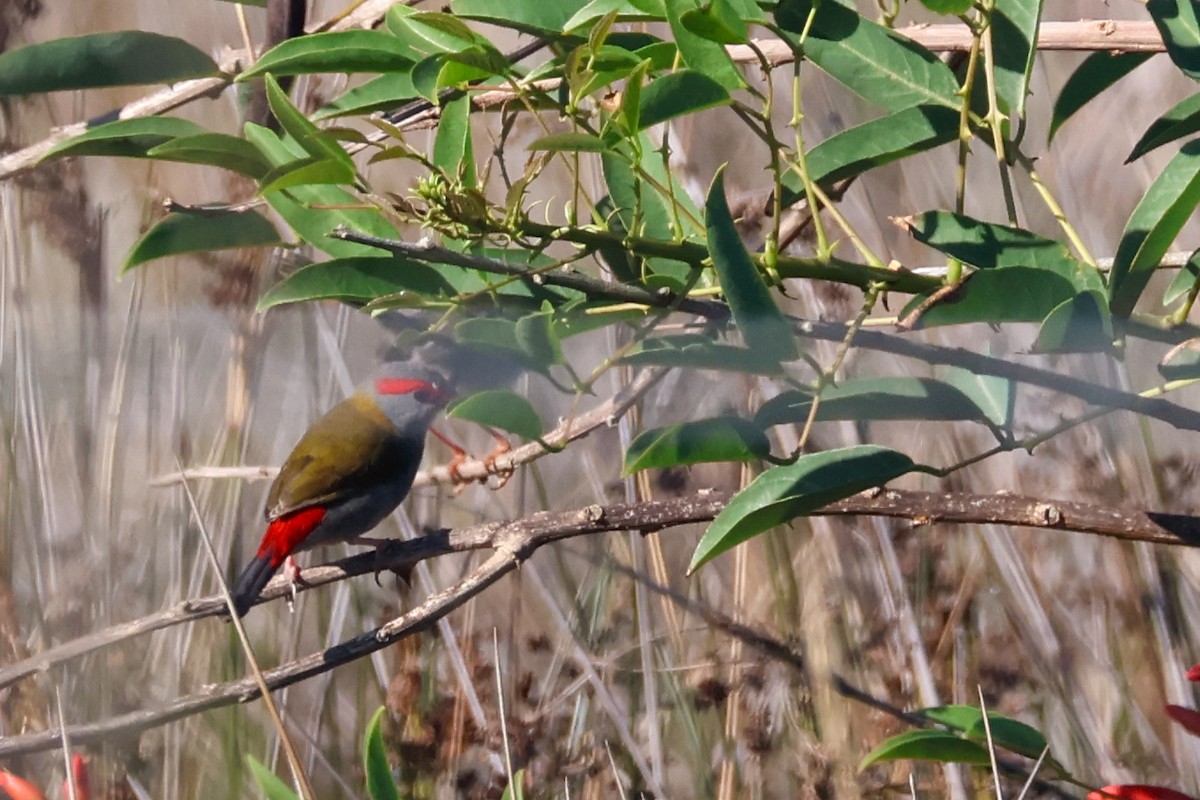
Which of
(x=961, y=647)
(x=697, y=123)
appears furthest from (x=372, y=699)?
(x=697, y=123)

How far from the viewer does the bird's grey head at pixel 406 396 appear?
117 cm

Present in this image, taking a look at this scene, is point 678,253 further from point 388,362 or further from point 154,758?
point 154,758

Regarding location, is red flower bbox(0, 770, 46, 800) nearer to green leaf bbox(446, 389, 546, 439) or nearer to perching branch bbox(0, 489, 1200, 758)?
perching branch bbox(0, 489, 1200, 758)

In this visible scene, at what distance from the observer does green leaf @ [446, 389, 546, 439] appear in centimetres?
60

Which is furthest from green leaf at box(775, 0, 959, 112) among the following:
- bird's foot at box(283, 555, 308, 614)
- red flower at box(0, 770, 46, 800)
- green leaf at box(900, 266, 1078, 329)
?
red flower at box(0, 770, 46, 800)

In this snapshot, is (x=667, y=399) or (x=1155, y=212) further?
(x=667, y=399)

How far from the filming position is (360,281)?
580 millimetres

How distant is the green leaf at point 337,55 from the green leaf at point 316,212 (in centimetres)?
3

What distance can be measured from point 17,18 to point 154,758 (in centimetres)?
103

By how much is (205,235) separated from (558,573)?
3.57 feet

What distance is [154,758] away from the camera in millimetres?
1600

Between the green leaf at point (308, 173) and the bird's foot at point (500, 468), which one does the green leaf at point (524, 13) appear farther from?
the bird's foot at point (500, 468)

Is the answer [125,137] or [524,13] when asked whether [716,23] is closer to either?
[524,13]

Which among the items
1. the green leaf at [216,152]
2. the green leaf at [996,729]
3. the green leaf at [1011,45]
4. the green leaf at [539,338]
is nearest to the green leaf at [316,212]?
the green leaf at [216,152]
